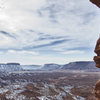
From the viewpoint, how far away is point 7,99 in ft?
151

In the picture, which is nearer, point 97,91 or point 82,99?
point 97,91

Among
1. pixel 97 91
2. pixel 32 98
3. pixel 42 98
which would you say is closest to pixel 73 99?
pixel 42 98

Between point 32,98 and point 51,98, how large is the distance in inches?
276

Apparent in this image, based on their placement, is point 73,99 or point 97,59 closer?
A: point 97,59

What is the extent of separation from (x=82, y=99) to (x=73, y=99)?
3.39m

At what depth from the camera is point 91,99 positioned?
156 feet

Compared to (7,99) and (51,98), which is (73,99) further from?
(7,99)

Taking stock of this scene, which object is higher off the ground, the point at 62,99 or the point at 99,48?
the point at 99,48

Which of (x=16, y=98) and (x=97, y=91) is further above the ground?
(x=97, y=91)

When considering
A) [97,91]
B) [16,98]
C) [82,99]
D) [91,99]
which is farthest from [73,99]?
[97,91]

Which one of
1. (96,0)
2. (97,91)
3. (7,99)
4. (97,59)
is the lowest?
(7,99)

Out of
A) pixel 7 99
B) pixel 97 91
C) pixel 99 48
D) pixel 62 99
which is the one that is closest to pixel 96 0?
pixel 99 48

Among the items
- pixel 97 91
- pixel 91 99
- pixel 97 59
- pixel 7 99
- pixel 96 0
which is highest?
pixel 96 0

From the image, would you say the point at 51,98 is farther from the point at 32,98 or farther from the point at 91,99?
the point at 91,99
